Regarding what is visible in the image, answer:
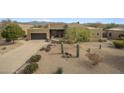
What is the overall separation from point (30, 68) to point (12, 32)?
7.32 ft

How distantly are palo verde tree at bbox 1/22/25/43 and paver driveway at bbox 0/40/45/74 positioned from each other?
21.5 inches

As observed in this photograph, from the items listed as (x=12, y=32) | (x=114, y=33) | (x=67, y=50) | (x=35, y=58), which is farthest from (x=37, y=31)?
(x=114, y=33)

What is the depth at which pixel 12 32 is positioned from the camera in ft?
36.2

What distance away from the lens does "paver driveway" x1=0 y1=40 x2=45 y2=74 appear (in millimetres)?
10117

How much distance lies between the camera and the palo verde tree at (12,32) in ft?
35.3

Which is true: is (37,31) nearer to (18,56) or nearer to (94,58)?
(18,56)

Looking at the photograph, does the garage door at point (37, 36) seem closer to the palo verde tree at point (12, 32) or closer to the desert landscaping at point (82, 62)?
the palo verde tree at point (12, 32)

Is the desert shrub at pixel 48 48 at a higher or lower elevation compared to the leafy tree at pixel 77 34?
lower

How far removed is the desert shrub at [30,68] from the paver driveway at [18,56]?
0.52 metres

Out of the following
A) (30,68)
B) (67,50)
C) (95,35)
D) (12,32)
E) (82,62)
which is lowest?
(30,68)

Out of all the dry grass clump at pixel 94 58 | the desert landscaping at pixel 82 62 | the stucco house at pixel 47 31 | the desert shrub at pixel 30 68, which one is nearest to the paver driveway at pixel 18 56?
the stucco house at pixel 47 31

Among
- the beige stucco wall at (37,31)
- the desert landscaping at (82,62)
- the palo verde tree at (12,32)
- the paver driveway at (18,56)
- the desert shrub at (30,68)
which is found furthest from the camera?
the beige stucco wall at (37,31)
